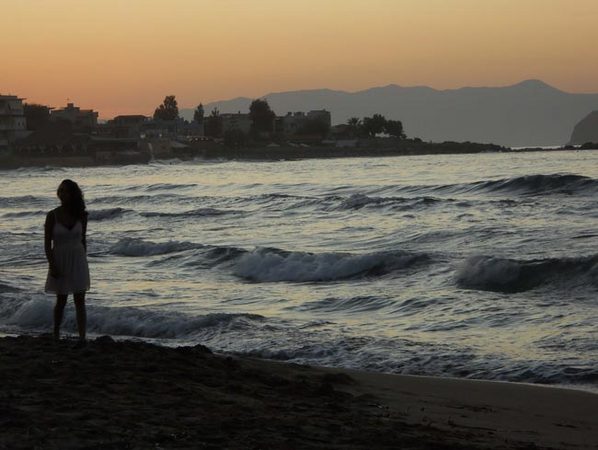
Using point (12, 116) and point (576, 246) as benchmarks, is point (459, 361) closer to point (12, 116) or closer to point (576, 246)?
point (576, 246)

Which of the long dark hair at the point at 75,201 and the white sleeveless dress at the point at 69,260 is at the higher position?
the long dark hair at the point at 75,201

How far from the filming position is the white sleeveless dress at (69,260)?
941cm

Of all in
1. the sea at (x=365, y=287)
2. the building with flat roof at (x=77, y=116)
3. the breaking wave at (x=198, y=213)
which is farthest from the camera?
the building with flat roof at (x=77, y=116)

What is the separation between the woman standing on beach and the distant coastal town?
352 feet

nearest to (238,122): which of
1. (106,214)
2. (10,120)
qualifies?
Result: (10,120)

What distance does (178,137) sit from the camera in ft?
527

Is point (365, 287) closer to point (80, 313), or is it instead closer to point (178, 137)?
point (80, 313)

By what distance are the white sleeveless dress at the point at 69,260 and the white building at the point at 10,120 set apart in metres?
127

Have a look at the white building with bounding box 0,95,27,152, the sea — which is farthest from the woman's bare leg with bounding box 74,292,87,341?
the white building with bounding box 0,95,27,152

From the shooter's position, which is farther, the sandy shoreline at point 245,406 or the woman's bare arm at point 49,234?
the woman's bare arm at point 49,234

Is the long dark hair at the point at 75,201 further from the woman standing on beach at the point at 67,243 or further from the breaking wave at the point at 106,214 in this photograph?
the breaking wave at the point at 106,214

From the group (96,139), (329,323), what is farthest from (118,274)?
(96,139)

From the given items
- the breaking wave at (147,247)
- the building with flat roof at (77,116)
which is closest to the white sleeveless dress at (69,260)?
the breaking wave at (147,247)

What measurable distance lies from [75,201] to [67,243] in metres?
0.40
